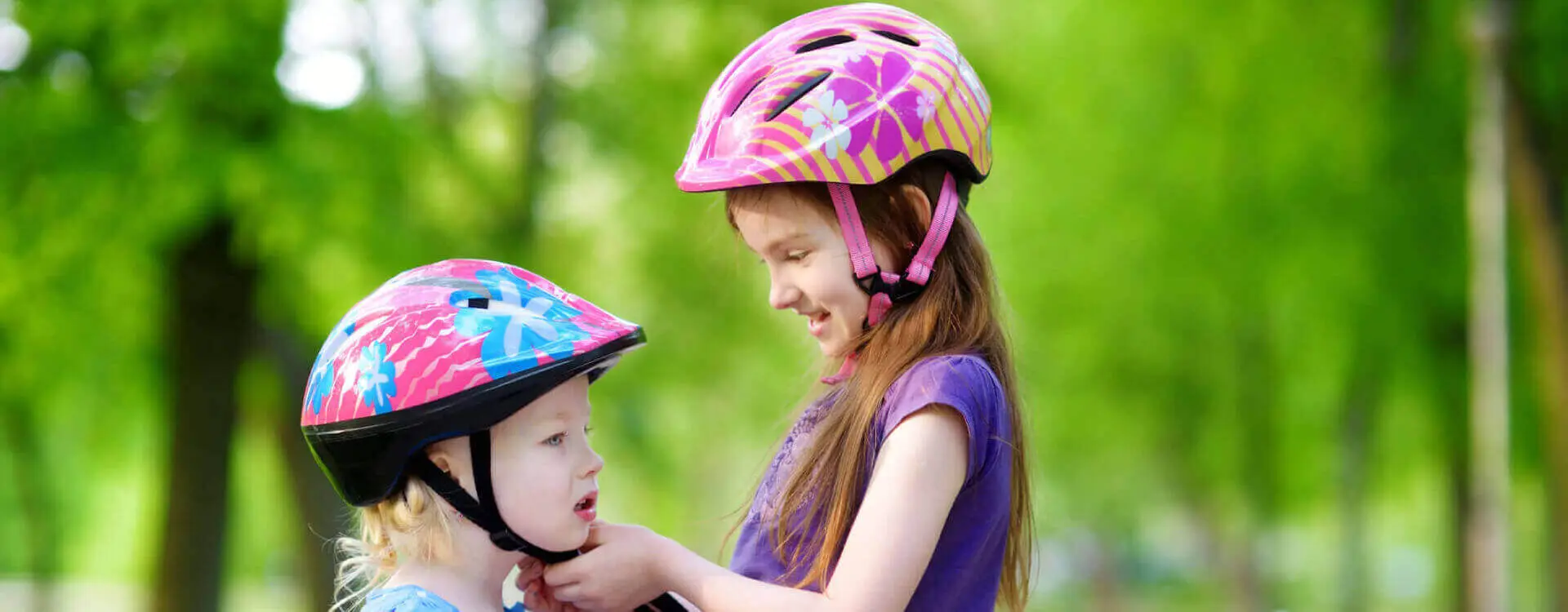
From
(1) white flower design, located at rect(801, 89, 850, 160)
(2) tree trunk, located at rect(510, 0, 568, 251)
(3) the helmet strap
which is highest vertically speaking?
(2) tree trunk, located at rect(510, 0, 568, 251)

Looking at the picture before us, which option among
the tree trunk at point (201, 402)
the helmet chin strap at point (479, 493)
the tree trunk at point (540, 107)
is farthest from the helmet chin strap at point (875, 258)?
the tree trunk at point (540, 107)

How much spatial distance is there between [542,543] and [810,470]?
0.45 m

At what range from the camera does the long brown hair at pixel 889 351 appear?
2.22 m

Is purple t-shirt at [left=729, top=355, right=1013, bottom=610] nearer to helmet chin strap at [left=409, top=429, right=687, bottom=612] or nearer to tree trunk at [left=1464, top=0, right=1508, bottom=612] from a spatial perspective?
helmet chin strap at [left=409, top=429, right=687, bottom=612]

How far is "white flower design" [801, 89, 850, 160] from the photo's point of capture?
7.50 ft

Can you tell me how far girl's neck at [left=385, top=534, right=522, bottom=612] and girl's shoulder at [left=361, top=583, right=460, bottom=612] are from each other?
0.04 m

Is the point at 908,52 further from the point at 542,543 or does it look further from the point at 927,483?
the point at 542,543

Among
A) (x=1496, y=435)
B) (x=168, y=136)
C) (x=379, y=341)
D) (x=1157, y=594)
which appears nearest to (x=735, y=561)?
(x=379, y=341)

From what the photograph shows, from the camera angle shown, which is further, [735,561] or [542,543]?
[735,561]

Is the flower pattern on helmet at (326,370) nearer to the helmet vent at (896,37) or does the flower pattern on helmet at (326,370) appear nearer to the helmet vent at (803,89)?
the helmet vent at (803,89)

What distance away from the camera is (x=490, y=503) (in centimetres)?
224

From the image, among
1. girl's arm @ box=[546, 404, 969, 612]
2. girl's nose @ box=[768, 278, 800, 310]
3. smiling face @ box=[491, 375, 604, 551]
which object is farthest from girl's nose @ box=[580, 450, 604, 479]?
girl's nose @ box=[768, 278, 800, 310]

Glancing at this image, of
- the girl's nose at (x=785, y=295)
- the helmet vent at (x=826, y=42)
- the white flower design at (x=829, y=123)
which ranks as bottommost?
the girl's nose at (x=785, y=295)

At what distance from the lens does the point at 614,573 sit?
226 cm
